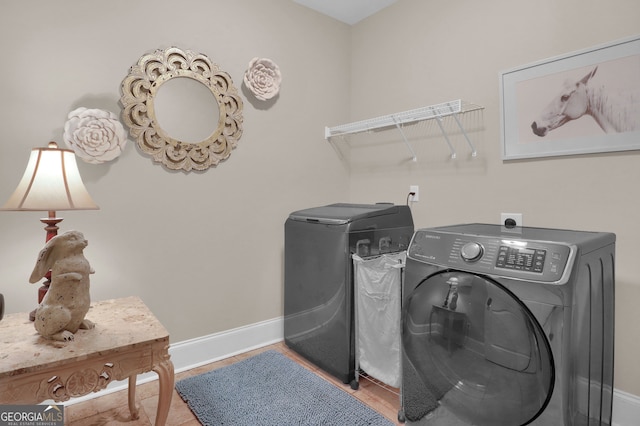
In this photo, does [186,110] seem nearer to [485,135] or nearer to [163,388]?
[163,388]

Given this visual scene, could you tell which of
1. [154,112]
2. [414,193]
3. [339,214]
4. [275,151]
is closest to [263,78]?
[275,151]

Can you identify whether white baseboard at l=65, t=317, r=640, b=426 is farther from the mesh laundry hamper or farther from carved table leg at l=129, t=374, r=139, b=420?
the mesh laundry hamper

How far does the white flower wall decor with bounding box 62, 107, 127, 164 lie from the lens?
5.98 feet

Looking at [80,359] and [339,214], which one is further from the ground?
[339,214]

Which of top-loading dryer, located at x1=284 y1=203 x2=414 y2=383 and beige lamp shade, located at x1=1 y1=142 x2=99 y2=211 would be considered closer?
beige lamp shade, located at x1=1 y1=142 x2=99 y2=211

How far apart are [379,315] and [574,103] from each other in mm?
1490

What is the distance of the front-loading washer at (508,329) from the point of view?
1.18 m

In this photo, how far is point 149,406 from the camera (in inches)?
75.4

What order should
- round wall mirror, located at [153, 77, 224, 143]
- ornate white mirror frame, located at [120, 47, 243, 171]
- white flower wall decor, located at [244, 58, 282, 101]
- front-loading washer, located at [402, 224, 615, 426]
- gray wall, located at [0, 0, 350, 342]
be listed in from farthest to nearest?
white flower wall decor, located at [244, 58, 282, 101] < round wall mirror, located at [153, 77, 224, 143] < ornate white mirror frame, located at [120, 47, 243, 171] < gray wall, located at [0, 0, 350, 342] < front-loading washer, located at [402, 224, 615, 426]

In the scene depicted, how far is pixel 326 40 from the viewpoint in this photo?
296 centimetres

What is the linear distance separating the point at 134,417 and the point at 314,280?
1189mm

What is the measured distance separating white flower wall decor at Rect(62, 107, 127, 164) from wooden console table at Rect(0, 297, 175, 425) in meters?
0.83

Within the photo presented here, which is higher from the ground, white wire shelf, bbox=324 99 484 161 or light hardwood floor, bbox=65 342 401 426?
white wire shelf, bbox=324 99 484 161

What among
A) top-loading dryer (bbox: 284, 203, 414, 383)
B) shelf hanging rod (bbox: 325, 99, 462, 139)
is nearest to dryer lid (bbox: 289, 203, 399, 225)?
top-loading dryer (bbox: 284, 203, 414, 383)
